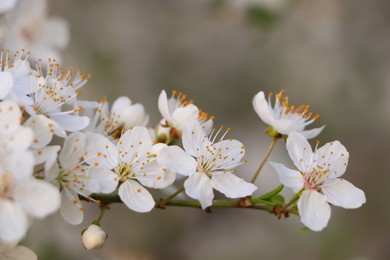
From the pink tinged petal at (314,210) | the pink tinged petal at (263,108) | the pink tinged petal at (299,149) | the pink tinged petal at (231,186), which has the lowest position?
the pink tinged petal at (231,186)

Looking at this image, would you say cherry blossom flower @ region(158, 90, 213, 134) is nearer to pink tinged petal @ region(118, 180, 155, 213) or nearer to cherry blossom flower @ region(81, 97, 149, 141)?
cherry blossom flower @ region(81, 97, 149, 141)

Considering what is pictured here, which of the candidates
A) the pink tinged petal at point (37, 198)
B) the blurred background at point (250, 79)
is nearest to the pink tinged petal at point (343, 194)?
the pink tinged petal at point (37, 198)

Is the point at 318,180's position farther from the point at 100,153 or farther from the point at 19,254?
the point at 19,254

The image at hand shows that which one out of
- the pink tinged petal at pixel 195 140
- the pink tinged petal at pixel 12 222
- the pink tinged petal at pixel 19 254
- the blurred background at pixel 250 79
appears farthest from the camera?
the blurred background at pixel 250 79

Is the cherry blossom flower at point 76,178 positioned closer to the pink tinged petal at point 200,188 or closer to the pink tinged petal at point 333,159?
the pink tinged petal at point 200,188

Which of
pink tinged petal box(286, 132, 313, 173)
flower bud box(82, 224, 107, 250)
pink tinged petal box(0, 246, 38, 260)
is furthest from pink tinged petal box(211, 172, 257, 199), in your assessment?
pink tinged petal box(0, 246, 38, 260)

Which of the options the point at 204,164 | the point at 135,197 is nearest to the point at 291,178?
the point at 204,164
